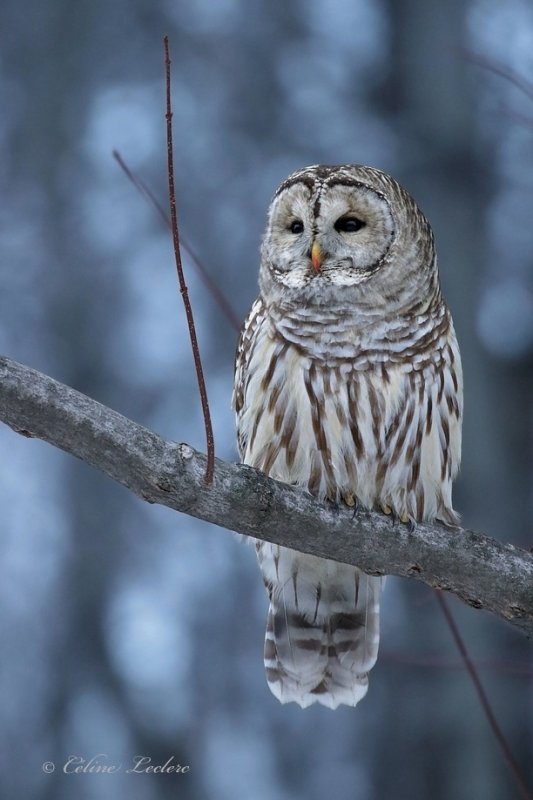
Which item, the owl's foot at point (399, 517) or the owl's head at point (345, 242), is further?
the owl's head at point (345, 242)

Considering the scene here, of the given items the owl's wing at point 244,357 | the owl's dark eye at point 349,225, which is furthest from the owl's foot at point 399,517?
the owl's dark eye at point 349,225

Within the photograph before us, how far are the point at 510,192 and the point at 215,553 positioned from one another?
3551mm

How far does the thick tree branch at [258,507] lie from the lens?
2623 mm

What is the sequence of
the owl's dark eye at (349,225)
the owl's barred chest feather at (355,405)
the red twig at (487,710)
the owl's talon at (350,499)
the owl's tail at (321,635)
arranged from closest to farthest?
1. the red twig at (487,710)
2. the owl's talon at (350,499)
3. the owl's barred chest feather at (355,405)
4. the owl's dark eye at (349,225)
5. the owl's tail at (321,635)

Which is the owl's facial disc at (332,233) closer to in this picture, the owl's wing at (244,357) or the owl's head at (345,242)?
the owl's head at (345,242)

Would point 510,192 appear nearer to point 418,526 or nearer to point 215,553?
point 215,553

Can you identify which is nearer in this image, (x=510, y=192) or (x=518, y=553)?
(x=518, y=553)

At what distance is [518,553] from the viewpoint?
3.17 meters

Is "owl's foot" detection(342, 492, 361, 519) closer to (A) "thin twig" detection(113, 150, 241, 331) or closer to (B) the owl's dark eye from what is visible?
(A) "thin twig" detection(113, 150, 241, 331)

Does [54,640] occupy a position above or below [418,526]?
above

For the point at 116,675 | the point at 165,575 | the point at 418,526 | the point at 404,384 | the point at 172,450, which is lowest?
the point at 172,450

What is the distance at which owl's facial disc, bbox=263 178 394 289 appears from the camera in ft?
12.0

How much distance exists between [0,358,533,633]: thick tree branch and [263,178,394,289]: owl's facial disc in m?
0.81

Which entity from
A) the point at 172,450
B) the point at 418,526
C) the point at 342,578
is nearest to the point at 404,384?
the point at 418,526
